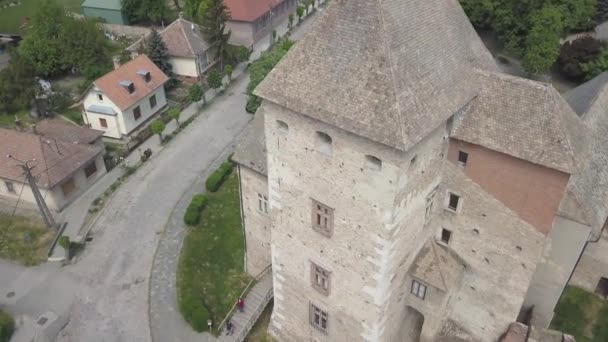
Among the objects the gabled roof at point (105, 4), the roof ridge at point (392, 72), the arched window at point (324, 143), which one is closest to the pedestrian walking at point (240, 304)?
the arched window at point (324, 143)

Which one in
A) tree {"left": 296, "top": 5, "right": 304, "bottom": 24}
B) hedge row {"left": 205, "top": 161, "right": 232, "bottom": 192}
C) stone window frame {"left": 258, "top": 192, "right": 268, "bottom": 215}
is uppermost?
stone window frame {"left": 258, "top": 192, "right": 268, "bottom": 215}

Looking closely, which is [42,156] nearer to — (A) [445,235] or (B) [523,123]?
(A) [445,235]

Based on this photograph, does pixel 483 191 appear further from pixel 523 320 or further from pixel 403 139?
pixel 523 320

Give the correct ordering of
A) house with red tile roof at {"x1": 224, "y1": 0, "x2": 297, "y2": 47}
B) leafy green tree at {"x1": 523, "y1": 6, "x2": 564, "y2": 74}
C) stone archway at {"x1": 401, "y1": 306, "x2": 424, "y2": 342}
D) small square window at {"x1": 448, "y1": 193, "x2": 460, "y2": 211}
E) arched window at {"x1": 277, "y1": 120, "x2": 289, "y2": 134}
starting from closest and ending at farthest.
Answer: arched window at {"x1": 277, "y1": 120, "x2": 289, "y2": 134} → small square window at {"x1": 448, "y1": 193, "x2": 460, "y2": 211} → stone archway at {"x1": 401, "y1": 306, "x2": 424, "y2": 342} → leafy green tree at {"x1": 523, "y1": 6, "x2": 564, "y2": 74} → house with red tile roof at {"x1": 224, "y1": 0, "x2": 297, "y2": 47}

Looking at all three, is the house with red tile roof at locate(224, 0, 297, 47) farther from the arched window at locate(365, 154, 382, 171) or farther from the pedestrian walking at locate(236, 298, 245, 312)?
the arched window at locate(365, 154, 382, 171)

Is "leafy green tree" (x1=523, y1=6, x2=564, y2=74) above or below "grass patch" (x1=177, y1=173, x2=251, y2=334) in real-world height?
above

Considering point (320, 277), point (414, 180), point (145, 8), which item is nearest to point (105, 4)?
point (145, 8)

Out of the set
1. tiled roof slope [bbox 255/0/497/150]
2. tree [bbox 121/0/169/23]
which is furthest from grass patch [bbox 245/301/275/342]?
tree [bbox 121/0/169/23]
